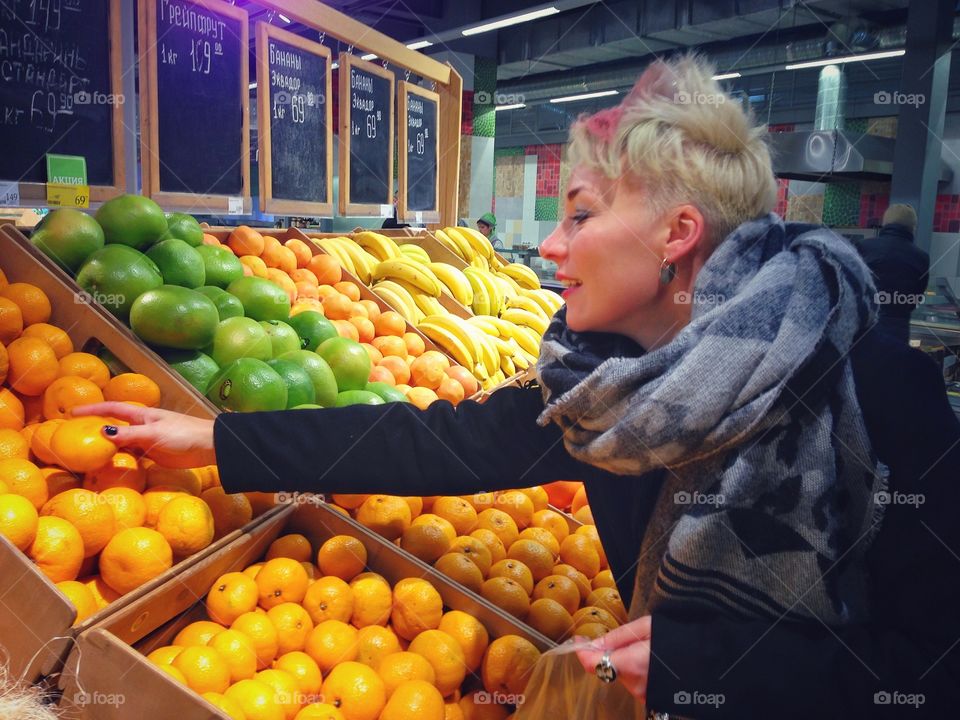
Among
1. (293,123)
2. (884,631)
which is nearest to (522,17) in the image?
(293,123)

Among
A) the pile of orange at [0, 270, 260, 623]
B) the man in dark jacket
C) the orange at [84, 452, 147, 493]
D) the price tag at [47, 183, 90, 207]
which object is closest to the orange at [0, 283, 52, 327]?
the pile of orange at [0, 270, 260, 623]

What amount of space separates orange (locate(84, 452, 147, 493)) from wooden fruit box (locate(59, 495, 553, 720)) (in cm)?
23

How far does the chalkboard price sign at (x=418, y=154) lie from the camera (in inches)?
185

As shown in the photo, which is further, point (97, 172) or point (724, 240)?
point (97, 172)

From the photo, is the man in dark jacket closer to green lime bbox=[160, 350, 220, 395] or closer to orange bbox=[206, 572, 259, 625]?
green lime bbox=[160, 350, 220, 395]

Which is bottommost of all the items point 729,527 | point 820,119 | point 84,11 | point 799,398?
point 729,527

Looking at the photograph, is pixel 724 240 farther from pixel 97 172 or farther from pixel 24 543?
pixel 97 172

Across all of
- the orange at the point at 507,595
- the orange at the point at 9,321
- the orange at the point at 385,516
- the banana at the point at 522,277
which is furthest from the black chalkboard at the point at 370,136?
the orange at the point at 507,595

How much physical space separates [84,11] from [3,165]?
0.66 m

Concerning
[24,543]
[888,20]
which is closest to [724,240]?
[24,543]

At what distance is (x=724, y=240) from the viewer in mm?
1103

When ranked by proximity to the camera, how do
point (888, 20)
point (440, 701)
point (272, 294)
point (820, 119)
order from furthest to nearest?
point (820, 119) < point (888, 20) < point (272, 294) < point (440, 701)

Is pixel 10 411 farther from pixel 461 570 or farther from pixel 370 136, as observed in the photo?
pixel 370 136

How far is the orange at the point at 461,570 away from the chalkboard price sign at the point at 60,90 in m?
1.97
